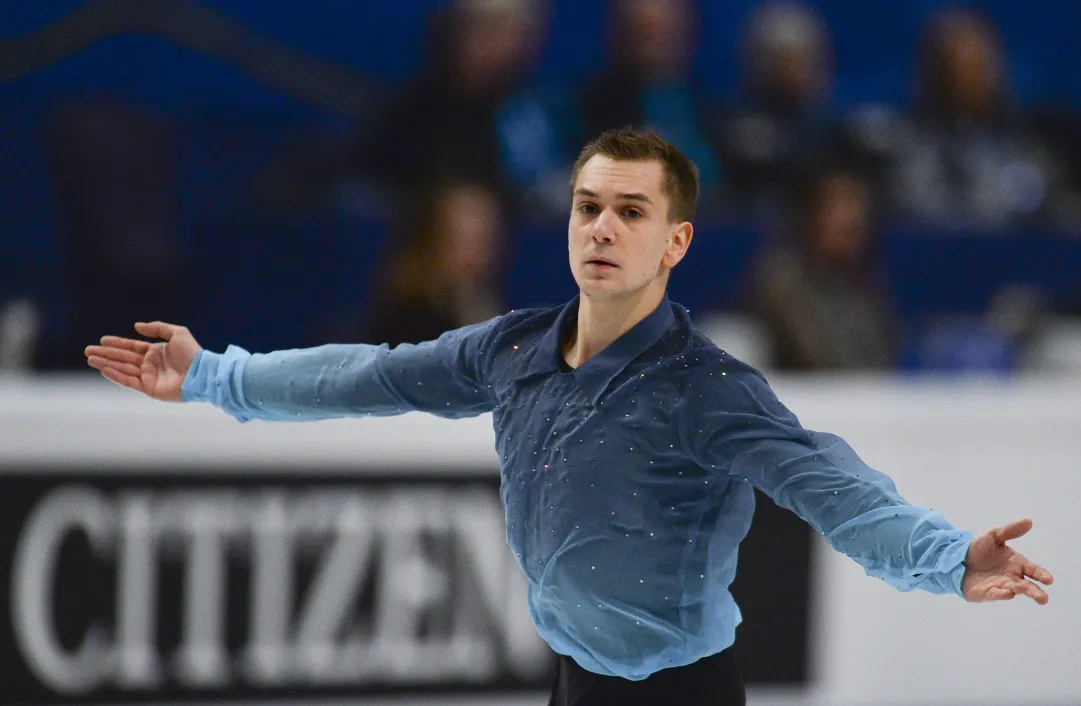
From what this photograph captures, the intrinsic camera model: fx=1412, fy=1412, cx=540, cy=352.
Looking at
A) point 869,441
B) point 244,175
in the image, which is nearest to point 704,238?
point 869,441

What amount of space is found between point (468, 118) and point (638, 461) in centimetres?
352

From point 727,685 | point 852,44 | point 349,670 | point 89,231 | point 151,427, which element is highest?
point 852,44

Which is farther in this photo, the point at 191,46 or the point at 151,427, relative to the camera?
the point at 191,46

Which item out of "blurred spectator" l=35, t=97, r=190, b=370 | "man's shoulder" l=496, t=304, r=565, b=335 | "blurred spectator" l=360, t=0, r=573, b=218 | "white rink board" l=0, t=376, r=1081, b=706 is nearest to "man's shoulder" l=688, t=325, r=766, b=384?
"man's shoulder" l=496, t=304, r=565, b=335

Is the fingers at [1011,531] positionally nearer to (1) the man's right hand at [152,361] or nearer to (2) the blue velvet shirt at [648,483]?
(2) the blue velvet shirt at [648,483]

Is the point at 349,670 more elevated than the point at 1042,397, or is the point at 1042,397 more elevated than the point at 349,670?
the point at 1042,397

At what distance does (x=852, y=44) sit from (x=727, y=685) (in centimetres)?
572

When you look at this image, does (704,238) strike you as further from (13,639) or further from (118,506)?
(13,639)

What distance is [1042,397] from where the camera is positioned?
15.9 feet

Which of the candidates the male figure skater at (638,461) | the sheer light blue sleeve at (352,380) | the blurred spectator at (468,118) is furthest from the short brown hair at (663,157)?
the blurred spectator at (468,118)

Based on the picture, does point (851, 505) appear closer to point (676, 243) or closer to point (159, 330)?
point (676, 243)

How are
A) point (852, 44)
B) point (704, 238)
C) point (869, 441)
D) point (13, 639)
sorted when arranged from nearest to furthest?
point (13, 639), point (869, 441), point (704, 238), point (852, 44)

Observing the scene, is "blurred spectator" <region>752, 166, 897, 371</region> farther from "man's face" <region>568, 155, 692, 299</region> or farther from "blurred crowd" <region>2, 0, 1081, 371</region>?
"man's face" <region>568, 155, 692, 299</region>

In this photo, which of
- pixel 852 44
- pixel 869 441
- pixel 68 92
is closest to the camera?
pixel 869 441
